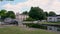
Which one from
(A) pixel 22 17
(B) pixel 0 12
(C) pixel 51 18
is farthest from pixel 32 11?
(A) pixel 22 17

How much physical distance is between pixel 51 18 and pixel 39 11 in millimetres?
10004

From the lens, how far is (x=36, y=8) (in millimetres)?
92000

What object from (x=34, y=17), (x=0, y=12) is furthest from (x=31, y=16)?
(x=0, y=12)

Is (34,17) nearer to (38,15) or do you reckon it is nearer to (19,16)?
(38,15)

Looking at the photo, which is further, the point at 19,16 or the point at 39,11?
the point at 19,16

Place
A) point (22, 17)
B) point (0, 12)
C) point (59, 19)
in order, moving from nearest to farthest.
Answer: point (0, 12)
point (59, 19)
point (22, 17)

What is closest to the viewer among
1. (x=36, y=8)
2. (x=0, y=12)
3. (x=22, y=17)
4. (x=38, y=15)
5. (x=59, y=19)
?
(x=0, y=12)

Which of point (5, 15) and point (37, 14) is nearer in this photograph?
point (37, 14)

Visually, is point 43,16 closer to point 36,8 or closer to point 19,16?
point 36,8

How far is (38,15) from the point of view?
3396 inches

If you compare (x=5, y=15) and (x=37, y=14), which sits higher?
(x=37, y=14)

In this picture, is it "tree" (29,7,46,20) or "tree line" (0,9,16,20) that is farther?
"tree" (29,7,46,20)

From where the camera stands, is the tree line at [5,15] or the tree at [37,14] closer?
the tree line at [5,15]

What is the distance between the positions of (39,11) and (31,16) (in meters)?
5.26
